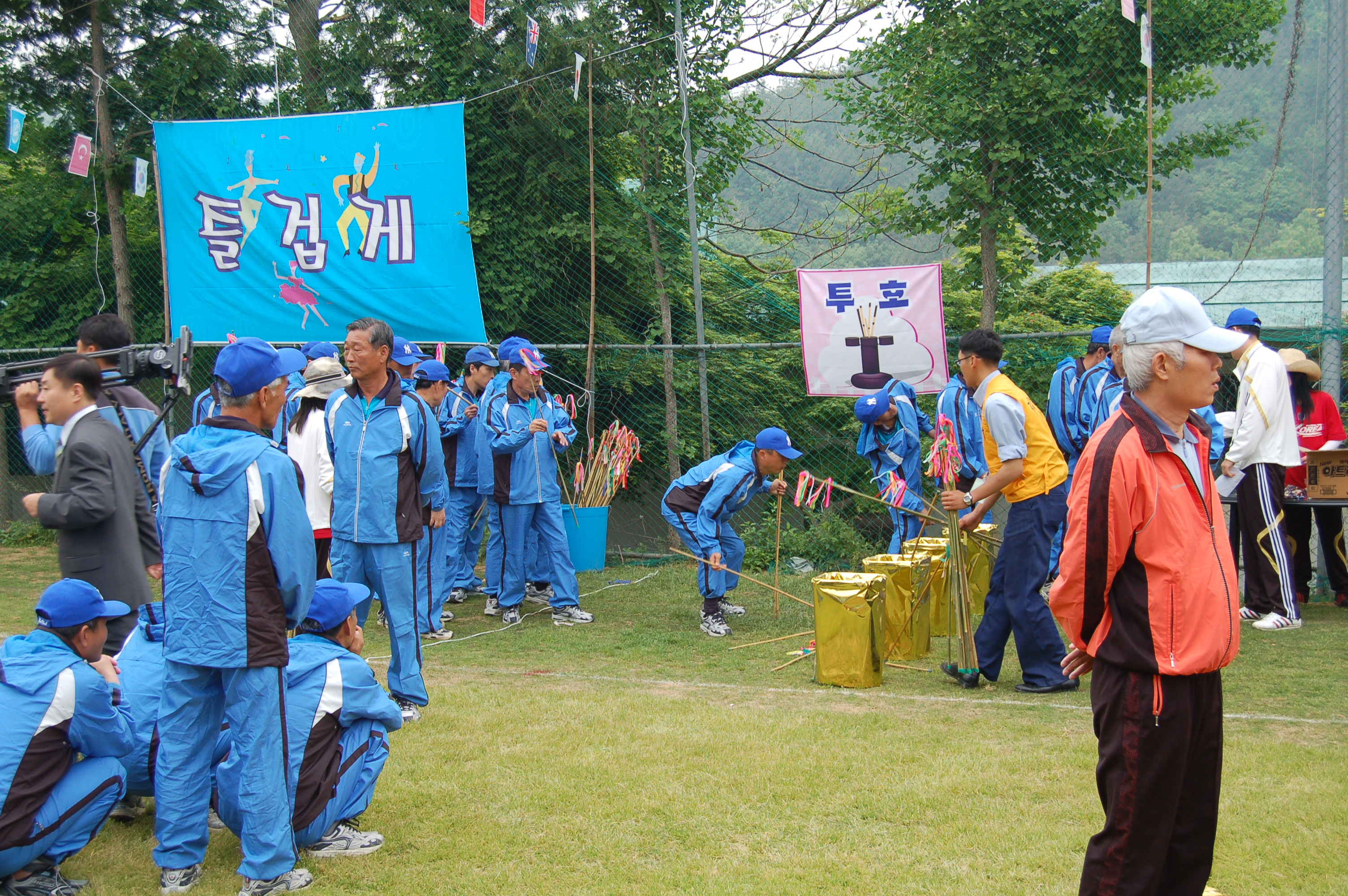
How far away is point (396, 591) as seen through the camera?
204 inches

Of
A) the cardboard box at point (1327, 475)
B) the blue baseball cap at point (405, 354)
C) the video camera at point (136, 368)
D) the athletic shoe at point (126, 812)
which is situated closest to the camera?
the athletic shoe at point (126, 812)

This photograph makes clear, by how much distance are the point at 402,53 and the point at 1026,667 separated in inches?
361

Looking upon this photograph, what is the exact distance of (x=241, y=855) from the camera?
3719 mm

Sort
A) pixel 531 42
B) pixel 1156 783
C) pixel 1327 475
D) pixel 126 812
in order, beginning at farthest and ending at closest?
pixel 531 42 → pixel 1327 475 → pixel 126 812 → pixel 1156 783

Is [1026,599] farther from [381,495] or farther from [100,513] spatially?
[100,513]

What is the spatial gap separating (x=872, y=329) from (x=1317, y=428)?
11.2 ft

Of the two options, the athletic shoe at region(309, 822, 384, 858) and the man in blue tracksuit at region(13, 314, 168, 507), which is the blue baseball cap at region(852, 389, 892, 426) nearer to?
the man in blue tracksuit at region(13, 314, 168, 507)

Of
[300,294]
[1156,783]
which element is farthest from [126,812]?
[300,294]

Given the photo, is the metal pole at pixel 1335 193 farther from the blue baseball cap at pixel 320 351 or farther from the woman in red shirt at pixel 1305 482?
the blue baseball cap at pixel 320 351

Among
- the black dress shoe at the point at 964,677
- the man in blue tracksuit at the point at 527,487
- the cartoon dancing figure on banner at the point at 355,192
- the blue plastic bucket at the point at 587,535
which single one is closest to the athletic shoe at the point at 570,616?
the man in blue tracksuit at the point at 527,487

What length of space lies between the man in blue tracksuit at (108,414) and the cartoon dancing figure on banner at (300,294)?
5.19 metres

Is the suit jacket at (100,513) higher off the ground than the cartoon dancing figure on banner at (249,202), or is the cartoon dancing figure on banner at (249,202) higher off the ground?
the cartoon dancing figure on banner at (249,202)

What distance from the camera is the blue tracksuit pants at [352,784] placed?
364 centimetres

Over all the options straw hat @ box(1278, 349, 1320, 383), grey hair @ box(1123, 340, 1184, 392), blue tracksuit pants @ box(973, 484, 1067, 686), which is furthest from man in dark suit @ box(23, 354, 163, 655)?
straw hat @ box(1278, 349, 1320, 383)
